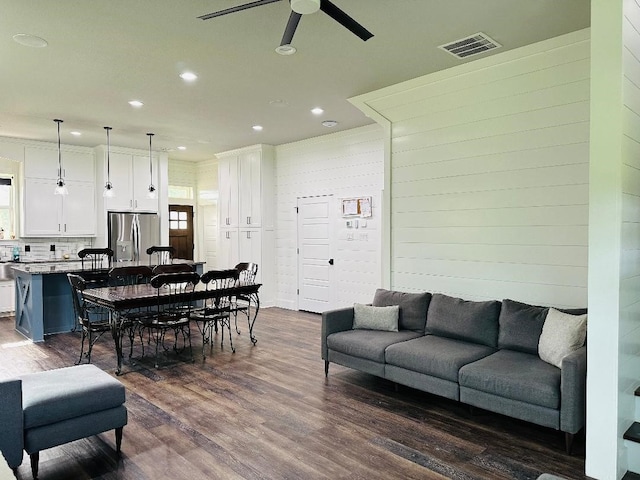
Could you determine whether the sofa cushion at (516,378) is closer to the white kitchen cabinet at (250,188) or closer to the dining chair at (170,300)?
the dining chair at (170,300)

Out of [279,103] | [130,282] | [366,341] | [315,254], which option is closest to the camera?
[366,341]

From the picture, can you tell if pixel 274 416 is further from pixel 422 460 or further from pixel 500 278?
pixel 500 278

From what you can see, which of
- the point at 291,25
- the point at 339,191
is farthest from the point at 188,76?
the point at 339,191

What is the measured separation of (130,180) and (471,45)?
22.0 ft

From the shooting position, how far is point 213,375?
4469mm

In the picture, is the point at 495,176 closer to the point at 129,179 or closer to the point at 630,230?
the point at 630,230

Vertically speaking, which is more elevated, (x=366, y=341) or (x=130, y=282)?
(x=130, y=282)

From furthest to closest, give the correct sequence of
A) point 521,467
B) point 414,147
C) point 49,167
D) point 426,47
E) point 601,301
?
point 49,167 < point 414,147 < point 426,47 < point 521,467 < point 601,301

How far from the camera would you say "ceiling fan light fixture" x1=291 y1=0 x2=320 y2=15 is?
8.03ft

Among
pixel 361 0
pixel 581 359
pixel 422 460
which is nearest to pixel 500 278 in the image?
pixel 581 359

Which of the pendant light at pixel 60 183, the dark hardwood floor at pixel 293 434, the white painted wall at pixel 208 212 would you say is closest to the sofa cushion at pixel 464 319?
the dark hardwood floor at pixel 293 434

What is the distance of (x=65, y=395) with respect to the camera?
265 centimetres

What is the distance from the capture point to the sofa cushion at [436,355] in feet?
11.4

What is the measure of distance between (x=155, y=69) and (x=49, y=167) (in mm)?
4665
